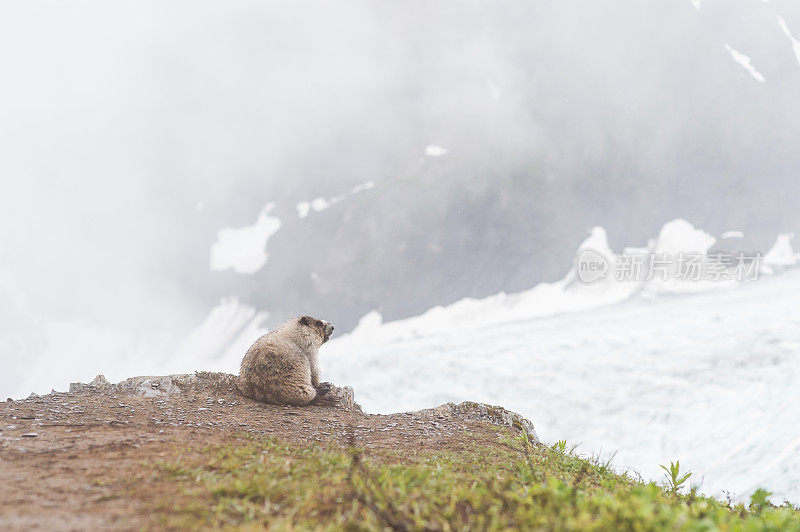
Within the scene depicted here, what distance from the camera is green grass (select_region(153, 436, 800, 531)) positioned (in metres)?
2.83

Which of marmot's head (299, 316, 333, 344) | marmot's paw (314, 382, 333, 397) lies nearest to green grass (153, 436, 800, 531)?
marmot's paw (314, 382, 333, 397)

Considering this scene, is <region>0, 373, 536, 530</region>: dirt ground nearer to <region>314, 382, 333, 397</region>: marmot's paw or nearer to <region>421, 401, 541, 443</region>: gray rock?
<region>421, 401, 541, 443</region>: gray rock

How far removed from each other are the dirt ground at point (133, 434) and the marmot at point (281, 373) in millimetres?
294

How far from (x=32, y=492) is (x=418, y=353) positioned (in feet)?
98.6

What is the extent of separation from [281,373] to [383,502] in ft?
25.7

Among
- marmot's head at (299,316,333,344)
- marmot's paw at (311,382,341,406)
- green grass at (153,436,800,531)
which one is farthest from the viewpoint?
marmot's head at (299,316,333,344)

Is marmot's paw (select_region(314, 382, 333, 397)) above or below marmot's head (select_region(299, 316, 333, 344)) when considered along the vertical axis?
below

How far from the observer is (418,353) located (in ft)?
109

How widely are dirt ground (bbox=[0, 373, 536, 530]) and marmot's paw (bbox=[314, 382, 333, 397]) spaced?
1.75ft

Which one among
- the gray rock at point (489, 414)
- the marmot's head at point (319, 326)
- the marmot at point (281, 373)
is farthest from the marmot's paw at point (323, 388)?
the gray rock at point (489, 414)

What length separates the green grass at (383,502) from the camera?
2830 millimetres

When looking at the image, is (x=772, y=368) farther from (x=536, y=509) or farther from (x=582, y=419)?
(x=536, y=509)

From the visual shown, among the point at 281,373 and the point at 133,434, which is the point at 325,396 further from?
the point at 133,434

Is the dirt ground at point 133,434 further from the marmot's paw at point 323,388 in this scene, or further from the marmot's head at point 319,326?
the marmot's head at point 319,326
